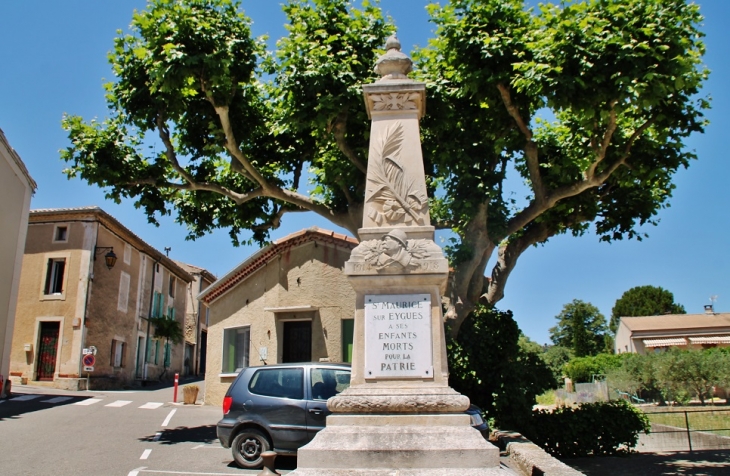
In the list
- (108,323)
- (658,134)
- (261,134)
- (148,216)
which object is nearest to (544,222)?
(658,134)

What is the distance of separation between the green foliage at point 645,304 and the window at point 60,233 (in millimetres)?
54772

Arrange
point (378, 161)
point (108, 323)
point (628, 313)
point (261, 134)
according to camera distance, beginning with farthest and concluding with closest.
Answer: point (628, 313), point (108, 323), point (261, 134), point (378, 161)

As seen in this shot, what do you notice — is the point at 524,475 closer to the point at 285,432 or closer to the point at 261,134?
the point at 285,432

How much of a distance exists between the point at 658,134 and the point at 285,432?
899 centimetres

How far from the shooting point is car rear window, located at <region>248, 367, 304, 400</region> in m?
9.38

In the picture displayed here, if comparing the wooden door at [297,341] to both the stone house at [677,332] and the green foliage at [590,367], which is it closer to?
the green foliage at [590,367]

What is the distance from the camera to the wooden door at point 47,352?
2492 centimetres

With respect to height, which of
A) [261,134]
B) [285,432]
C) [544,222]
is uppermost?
[261,134]

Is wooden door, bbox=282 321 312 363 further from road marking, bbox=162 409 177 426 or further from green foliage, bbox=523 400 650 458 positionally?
green foliage, bbox=523 400 650 458

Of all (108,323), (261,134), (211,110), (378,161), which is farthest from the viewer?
(108,323)

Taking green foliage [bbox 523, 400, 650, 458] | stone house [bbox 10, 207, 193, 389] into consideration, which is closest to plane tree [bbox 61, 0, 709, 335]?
green foliage [bbox 523, 400, 650, 458]

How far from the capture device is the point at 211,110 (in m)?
12.7

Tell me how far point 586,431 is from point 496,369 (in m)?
2.18

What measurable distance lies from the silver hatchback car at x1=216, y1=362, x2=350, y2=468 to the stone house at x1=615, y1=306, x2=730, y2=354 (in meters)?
39.3
